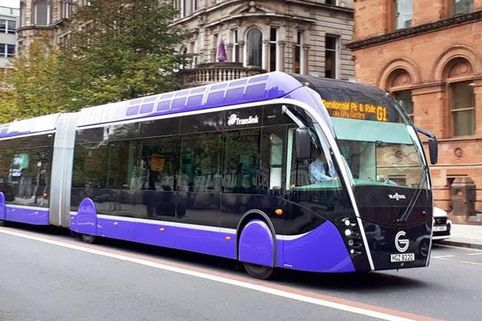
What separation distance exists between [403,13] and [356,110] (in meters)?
19.9

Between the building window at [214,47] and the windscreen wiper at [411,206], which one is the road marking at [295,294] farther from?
the building window at [214,47]

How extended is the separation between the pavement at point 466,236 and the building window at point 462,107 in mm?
5451

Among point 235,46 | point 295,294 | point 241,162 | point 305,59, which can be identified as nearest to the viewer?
point 295,294

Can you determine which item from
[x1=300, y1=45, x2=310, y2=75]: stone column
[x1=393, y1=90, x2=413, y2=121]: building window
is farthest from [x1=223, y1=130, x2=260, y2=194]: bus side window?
[x1=300, y1=45, x2=310, y2=75]: stone column

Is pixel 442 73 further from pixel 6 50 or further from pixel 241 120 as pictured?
pixel 6 50

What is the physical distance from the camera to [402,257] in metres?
9.27

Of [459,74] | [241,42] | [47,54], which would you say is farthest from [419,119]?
[47,54]

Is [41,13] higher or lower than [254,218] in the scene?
higher

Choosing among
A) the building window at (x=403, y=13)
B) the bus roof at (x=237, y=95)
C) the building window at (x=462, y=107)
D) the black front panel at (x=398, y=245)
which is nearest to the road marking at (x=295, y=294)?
the black front panel at (x=398, y=245)

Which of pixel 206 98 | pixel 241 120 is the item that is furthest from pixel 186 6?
pixel 241 120

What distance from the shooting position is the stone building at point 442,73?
2430 cm

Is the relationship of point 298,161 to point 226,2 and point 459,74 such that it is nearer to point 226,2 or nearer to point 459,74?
point 459,74

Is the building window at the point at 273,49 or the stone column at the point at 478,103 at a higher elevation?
the building window at the point at 273,49

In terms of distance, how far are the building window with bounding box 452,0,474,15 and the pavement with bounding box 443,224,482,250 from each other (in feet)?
29.3
